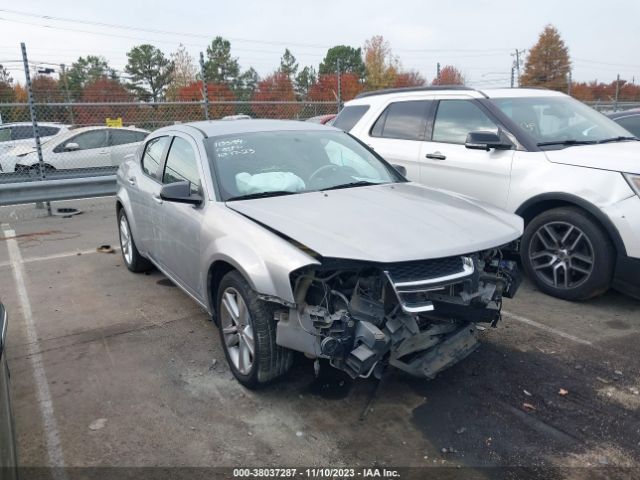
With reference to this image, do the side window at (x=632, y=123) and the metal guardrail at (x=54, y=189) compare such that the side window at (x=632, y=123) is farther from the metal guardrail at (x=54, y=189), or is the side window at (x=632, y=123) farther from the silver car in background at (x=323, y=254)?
the metal guardrail at (x=54, y=189)

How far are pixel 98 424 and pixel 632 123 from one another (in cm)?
855

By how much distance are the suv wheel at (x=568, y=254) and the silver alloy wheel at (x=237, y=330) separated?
9.98 ft

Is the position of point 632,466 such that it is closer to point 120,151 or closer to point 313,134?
point 313,134

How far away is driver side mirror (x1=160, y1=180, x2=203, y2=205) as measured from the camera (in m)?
3.78

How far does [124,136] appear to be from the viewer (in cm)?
1297

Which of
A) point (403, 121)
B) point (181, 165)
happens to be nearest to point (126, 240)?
point (181, 165)

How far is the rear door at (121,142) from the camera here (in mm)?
12852

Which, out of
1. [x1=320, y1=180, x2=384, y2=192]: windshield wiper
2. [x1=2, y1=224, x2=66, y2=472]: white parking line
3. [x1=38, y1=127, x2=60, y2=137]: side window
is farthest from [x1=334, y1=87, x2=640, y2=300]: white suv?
[x1=38, y1=127, x2=60, y2=137]: side window

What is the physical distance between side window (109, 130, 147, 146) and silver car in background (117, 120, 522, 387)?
9.16 meters

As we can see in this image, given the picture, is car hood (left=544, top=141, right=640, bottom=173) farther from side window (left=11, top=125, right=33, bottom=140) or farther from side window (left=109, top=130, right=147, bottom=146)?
side window (left=11, top=125, right=33, bottom=140)

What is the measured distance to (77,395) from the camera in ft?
11.5

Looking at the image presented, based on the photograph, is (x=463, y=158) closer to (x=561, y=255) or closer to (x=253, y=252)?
(x=561, y=255)

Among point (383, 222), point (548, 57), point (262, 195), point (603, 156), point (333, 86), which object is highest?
point (548, 57)

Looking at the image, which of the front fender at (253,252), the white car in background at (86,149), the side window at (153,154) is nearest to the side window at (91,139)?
the white car in background at (86,149)
